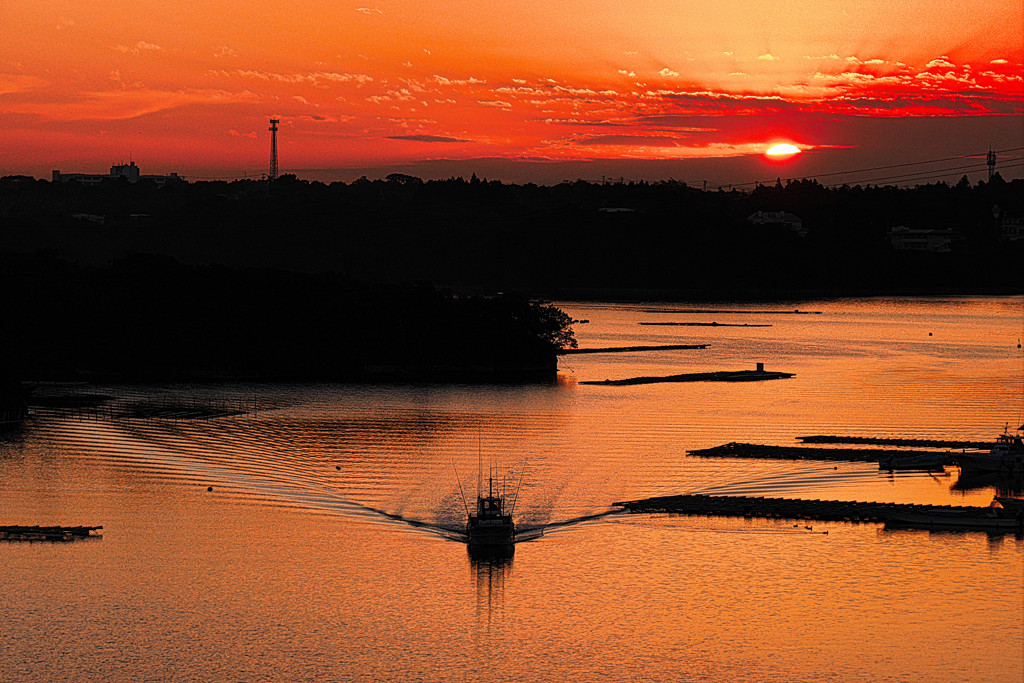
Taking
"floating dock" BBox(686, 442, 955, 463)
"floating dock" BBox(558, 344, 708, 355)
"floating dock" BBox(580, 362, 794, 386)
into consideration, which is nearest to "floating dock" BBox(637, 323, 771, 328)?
"floating dock" BBox(558, 344, 708, 355)

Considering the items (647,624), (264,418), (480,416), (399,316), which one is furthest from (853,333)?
(647,624)

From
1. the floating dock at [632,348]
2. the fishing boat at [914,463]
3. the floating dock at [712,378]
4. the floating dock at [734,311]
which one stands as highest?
the floating dock at [734,311]

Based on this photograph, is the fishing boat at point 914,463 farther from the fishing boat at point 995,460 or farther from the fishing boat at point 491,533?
the fishing boat at point 491,533

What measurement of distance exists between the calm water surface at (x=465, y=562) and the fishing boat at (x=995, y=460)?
1.32m

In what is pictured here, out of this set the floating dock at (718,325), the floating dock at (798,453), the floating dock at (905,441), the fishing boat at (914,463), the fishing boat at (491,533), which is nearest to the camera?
the fishing boat at (491,533)

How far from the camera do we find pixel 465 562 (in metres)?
44.8

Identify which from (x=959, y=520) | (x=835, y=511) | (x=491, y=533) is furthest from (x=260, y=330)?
(x=959, y=520)

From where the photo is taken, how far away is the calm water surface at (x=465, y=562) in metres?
36.8

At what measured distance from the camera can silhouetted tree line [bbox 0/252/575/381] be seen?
101188mm

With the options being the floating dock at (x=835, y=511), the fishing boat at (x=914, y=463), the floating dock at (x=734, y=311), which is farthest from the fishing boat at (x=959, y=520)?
the floating dock at (x=734, y=311)

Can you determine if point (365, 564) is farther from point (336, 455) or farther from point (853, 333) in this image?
point (853, 333)

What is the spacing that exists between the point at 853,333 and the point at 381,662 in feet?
409

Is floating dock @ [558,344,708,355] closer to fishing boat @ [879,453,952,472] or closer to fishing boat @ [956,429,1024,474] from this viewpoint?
fishing boat @ [879,453,952,472]

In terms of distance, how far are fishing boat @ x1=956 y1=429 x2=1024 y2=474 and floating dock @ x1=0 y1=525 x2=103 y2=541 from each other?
41.3 metres
